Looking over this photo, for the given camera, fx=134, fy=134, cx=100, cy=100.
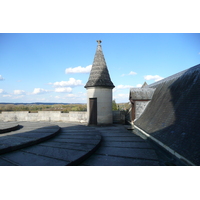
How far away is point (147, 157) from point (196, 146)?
173cm

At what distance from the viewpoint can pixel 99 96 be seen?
11.6m

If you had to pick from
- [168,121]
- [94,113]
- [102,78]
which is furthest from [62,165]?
[102,78]

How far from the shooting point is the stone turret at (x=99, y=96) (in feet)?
38.1

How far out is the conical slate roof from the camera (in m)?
11.6

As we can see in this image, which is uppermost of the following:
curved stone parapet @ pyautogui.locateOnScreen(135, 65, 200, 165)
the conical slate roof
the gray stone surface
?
the conical slate roof

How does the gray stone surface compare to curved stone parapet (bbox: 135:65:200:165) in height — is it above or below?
below

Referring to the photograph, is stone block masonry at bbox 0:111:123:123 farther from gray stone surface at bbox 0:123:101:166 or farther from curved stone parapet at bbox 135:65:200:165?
curved stone parapet at bbox 135:65:200:165

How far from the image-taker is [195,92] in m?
5.41

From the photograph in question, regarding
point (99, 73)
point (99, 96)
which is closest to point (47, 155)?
point (99, 96)

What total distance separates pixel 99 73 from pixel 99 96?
2.10m

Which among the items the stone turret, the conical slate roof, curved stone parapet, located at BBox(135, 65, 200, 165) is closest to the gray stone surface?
curved stone parapet, located at BBox(135, 65, 200, 165)

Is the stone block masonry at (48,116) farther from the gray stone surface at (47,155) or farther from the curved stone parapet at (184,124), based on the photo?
the curved stone parapet at (184,124)

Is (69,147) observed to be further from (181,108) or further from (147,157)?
(181,108)

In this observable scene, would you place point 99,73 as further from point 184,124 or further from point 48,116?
point 184,124
